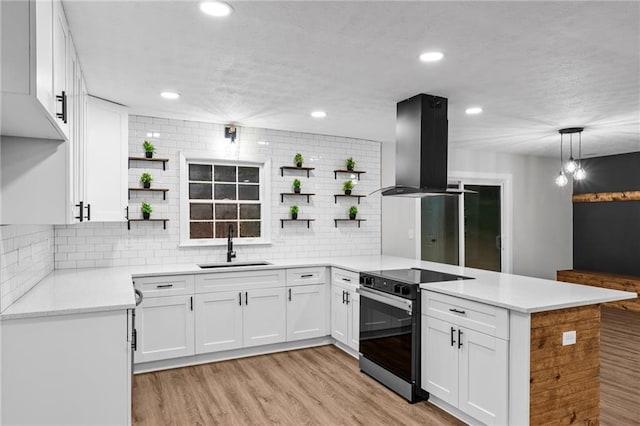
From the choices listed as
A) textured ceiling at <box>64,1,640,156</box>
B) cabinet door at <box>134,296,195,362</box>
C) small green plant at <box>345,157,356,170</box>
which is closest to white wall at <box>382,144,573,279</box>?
small green plant at <box>345,157,356,170</box>

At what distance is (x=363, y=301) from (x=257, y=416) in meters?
1.31

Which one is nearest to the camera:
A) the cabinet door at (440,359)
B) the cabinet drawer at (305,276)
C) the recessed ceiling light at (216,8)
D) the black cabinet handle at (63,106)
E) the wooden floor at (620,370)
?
the black cabinet handle at (63,106)

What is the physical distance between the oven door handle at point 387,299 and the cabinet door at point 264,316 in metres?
0.93

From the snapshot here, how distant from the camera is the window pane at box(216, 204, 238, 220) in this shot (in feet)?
15.6

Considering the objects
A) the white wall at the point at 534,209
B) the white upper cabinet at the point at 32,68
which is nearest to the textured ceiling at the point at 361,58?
the white upper cabinet at the point at 32,68

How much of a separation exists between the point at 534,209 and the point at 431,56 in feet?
16.9

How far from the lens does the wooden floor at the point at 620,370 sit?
9.88 ft

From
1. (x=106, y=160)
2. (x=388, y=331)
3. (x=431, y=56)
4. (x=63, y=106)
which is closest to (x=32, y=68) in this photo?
(x=63, y=106)

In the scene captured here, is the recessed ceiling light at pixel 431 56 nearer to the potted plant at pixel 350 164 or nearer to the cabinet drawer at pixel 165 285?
the potted plant at pixel 350 164

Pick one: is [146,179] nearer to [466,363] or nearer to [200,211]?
[200,211]

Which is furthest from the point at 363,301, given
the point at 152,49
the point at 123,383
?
the point at 152,49

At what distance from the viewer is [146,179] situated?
423cm

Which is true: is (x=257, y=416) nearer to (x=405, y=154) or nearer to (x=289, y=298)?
(x=289, y=298)

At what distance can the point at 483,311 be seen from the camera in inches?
105
